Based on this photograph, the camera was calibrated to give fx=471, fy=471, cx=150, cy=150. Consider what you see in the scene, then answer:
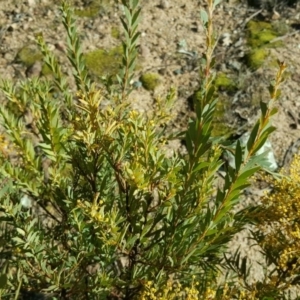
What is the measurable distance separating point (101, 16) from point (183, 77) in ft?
4.07

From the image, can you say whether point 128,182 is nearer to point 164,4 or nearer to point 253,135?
point 253,135

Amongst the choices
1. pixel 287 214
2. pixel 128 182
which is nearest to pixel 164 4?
pixel 287 214

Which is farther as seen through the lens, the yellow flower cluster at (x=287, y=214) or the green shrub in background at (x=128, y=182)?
the yellow flower cluster at (x=287, y=214)

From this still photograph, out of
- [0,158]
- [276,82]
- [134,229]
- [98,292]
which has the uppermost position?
[276,82]

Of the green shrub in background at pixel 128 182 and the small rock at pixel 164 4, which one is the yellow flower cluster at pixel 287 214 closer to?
the green shrub in background at pixel 128 182

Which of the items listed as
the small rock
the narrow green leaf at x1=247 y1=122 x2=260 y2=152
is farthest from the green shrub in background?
the small rock

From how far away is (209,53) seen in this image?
113 centimetres

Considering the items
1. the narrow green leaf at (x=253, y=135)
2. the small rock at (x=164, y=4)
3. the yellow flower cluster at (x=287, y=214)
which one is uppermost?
the narrow green leaf at (x=253, y=135)

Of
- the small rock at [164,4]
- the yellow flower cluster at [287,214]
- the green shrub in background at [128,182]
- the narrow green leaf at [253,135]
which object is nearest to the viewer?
the narrow green leaf at [253,135]

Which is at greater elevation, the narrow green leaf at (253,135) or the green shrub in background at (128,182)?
the narrow green leaf at (253,135)

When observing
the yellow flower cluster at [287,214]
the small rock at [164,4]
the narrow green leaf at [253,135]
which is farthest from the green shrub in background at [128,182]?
the small rock at [164,4]

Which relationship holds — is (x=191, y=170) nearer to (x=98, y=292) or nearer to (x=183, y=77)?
(x=98, y=292)

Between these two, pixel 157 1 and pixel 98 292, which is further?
pixel 157 1

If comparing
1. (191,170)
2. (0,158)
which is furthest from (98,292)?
(191,170)
